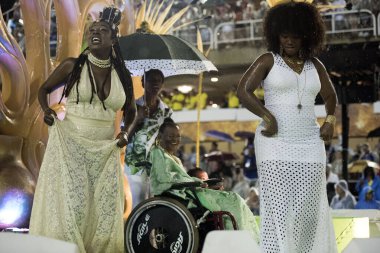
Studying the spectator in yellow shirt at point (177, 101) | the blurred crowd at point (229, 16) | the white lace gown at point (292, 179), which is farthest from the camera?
the spectator in yellow shirt at point (177, 101)

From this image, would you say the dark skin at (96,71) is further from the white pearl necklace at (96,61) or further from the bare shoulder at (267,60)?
the bare shoulder at (267,60)

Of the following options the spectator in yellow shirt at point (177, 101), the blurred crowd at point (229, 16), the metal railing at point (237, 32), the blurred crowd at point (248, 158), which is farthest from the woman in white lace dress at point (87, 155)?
the spectator in yellow shirt at point (177, 101)

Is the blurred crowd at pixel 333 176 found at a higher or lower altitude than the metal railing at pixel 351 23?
lower

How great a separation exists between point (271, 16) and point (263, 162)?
0.89m

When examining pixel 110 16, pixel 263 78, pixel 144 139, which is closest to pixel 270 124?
pixel 263 78

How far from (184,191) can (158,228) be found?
1.27 ft

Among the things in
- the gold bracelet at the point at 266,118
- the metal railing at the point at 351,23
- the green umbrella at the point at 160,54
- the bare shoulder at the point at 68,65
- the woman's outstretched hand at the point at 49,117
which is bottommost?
the gold bracelet at the point at 266,118

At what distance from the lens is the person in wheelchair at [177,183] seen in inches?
268

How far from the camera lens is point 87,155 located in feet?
20.6

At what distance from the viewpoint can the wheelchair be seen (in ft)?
21.3

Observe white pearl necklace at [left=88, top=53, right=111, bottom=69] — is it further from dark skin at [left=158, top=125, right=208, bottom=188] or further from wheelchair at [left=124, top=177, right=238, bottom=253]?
dark skin at [left=158, top=125, right=208, bottom=188]

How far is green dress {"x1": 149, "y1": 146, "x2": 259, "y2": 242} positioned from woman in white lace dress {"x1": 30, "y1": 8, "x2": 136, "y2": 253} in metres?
0.41

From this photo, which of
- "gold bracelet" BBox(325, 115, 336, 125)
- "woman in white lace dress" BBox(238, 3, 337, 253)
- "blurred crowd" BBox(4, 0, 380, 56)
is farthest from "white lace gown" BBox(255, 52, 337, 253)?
"blurred crowd" BBox(4, 0, 380, 56)

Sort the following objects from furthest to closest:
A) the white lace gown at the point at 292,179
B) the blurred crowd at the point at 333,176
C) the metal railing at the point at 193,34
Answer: the metal railing at the point at 193,34 → the blurred crowd at the point at 333,176 → the white lace gown at the point at 292,179
